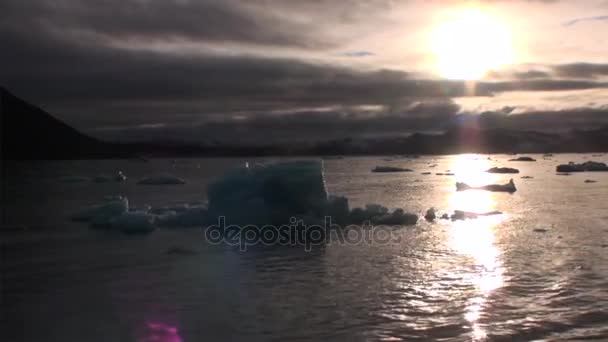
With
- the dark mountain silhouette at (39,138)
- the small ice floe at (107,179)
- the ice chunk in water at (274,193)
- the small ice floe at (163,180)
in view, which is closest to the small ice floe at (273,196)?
the ice chunk in water at (274,193)

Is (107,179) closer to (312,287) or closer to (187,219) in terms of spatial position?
(187,219)

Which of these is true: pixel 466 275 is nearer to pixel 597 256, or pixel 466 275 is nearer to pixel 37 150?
pixel 597 256

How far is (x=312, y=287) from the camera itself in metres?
11.0

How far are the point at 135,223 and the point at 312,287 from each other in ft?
29.0

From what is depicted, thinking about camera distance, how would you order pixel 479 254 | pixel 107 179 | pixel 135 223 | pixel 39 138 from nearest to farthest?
pixel 479 254, pixel 135 223, pixel 107 179, pixel 39 138

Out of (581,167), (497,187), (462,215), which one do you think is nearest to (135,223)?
(462,215)

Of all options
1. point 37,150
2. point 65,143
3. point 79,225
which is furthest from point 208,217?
point 65,143

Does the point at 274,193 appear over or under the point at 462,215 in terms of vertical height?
over

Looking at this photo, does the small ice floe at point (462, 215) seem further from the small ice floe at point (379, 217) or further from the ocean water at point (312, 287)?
the ocean water at point (312, 287)

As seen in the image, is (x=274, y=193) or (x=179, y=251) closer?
(x=179, y=251)

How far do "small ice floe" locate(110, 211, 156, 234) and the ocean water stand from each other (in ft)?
1.70

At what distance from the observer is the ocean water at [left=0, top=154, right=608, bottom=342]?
847cm

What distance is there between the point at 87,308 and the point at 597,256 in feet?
36.3

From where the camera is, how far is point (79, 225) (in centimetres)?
2033
